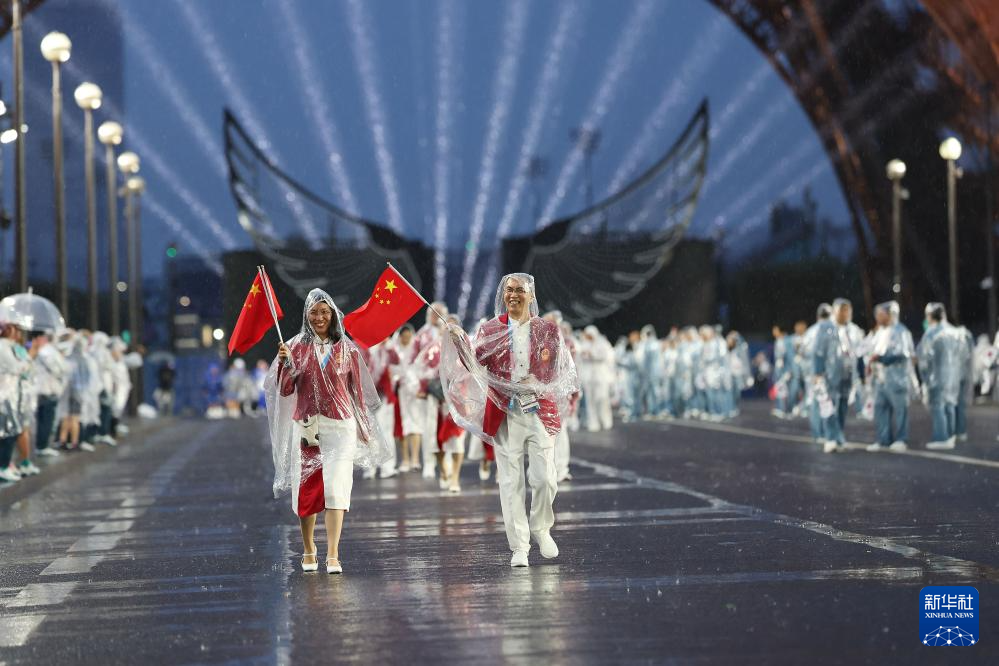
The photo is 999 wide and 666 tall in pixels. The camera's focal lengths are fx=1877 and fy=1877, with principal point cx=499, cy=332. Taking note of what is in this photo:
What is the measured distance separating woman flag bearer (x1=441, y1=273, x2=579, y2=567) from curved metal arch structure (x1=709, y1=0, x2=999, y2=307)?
34.5m

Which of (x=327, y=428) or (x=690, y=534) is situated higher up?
(x=327, y=428)

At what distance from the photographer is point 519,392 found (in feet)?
35.1

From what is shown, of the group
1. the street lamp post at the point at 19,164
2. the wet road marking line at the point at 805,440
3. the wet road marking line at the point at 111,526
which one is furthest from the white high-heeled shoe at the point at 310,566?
the street lamp post at the point at 19,164

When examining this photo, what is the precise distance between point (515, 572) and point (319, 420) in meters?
1.49

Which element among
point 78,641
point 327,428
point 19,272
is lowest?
point 78,641

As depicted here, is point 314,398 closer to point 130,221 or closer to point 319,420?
point 319,420

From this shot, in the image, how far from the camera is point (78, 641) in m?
7.83

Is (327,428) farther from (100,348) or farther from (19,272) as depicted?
(100,348)

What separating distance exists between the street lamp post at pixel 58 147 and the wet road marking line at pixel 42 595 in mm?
16946

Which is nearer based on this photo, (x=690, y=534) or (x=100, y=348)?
(x=690, y=534)

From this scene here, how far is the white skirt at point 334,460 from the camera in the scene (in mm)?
10422

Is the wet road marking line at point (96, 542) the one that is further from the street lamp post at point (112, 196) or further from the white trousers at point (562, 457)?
the street lamp post at point (112, 196)

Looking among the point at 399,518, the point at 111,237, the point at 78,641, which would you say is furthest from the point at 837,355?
the point at 111,237

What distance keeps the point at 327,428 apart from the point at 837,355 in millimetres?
12750
